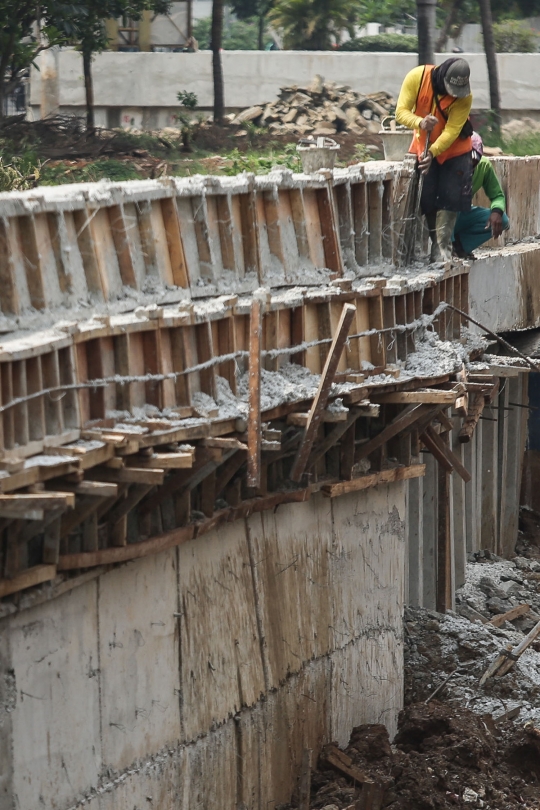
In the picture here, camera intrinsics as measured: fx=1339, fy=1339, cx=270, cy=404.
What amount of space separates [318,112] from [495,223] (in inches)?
684

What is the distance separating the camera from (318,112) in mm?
32125

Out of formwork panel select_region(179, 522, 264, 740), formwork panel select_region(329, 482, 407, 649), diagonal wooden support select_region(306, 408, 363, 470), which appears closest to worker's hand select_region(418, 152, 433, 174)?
formwork panel select_region(329, 482, 407, 649)

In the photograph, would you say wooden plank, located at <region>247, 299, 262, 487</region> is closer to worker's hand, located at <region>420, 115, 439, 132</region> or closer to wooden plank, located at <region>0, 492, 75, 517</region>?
wooden plank, located at <region>0, 492, 75, 517</region>

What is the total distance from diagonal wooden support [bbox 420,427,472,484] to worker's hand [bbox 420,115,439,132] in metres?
3.16

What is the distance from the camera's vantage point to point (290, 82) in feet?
123

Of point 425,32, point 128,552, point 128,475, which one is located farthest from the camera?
point 425,32

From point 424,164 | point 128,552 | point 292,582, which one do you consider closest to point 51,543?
point 128,552

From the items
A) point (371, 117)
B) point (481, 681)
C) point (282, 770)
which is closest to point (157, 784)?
point (282, 770)

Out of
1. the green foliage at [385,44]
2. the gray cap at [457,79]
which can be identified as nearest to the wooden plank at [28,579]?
the gray cap at [457,79]

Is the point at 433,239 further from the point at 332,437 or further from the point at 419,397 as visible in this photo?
the point at 332,437

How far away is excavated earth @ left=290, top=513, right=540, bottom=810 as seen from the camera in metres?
12.4

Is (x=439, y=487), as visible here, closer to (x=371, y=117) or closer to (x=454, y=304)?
(x=454, y=304)

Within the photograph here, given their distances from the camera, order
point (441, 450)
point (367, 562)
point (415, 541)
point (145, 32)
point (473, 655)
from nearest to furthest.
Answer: point (367, 562)
point (441, 450)
point (473, 655)
point (415, 541)
point (145, 32)

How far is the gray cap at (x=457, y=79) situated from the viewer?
13672 mm
